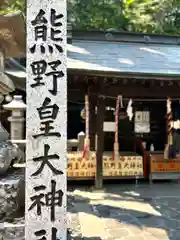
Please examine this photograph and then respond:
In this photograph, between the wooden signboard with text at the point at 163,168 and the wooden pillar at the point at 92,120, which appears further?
the wooden signboard with text at the point at 163,168

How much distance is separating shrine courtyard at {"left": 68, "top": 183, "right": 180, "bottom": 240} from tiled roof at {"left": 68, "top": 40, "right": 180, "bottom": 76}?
3.12 metres

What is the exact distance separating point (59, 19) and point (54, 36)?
0.55 feet

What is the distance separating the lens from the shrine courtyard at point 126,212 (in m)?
4.86

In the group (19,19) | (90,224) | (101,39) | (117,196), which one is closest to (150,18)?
(101,39)

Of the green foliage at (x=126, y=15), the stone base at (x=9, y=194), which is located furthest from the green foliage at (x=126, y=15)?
the stone base at (x=9, y=194)

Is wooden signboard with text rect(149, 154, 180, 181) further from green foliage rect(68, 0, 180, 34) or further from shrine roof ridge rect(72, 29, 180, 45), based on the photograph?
green foliage rect(68, 0, 180, 34)

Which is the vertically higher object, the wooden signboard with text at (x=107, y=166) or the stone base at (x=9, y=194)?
the stone base at (x=9, y=194)

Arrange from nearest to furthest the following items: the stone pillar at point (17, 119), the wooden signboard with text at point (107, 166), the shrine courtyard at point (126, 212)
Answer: the shrine courtyard at point (126, 212), the stone pillar at point (17, 119), the wooden signboard with text at point (107, 166)

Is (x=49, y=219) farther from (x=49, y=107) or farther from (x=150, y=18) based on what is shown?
(x=150, y=18)

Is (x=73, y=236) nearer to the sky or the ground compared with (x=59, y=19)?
nearer to the ground

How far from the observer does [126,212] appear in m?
6.05

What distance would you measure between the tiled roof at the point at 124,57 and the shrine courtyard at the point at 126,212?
3123 millimetres

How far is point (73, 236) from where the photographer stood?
3287 millimetres

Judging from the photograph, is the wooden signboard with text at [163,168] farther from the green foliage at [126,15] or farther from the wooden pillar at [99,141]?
the green foliage at [126,15]
